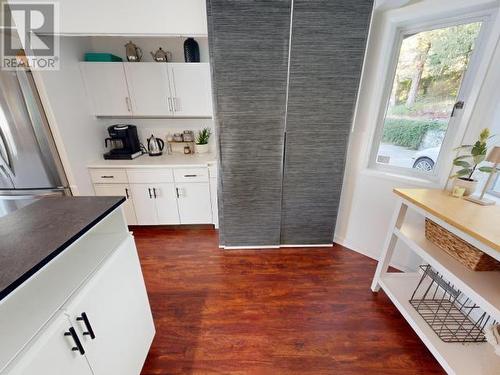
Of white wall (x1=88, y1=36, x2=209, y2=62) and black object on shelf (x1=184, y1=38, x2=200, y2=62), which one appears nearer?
black object on shelf (x1=184, y1=38, x2=200, y2=62)

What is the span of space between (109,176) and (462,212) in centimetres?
303

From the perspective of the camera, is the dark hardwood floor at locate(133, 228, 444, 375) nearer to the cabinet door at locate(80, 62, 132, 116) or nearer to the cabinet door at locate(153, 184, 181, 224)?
the cabinet door at locate(153, 184, 181, 224)

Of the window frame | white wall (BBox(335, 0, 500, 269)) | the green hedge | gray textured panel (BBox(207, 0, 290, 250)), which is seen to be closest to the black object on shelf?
gray textured panel (BBox(207, 0, 290, 250))

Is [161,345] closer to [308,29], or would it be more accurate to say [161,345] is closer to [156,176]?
[156,176]

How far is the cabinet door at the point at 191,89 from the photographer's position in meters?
2.38

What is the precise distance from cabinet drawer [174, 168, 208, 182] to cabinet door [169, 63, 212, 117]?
665 mm

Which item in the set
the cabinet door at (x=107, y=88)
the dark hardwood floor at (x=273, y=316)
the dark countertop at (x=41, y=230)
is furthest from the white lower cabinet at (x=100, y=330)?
the cabinet door at (x=107, y=88)

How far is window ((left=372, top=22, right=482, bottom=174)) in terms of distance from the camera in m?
1.60

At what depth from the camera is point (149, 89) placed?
2.42 metres

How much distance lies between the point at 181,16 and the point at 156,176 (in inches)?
60.1

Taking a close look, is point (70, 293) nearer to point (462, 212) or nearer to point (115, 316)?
point (115, 316)

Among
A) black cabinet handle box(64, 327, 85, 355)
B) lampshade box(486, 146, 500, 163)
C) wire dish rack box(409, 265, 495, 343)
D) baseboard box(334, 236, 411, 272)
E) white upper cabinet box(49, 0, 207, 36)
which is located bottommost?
baseboard box(334, 236, 411, 272)

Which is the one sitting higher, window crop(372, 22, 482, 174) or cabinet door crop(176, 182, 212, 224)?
window crop(372, 22, 482, 174)

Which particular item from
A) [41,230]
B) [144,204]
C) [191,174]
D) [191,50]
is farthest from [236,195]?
[191,50]
